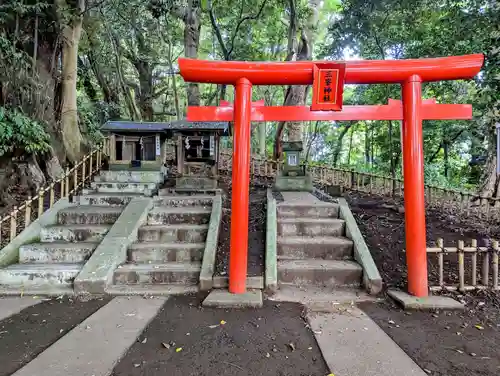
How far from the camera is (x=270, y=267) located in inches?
176

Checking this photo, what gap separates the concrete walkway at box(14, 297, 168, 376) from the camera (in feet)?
8.14

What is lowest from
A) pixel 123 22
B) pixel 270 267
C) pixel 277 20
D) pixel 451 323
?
pixel 451 323

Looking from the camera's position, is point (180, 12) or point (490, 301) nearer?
point (490, 301)

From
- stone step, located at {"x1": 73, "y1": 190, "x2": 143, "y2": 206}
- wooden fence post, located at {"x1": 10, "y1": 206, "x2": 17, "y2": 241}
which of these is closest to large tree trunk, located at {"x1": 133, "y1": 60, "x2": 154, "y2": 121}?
stone step, located at {"x1": 73, "y1": 190, "x2": 143, "y2": 206}

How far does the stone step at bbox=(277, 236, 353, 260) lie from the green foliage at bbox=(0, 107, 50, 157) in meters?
6.07

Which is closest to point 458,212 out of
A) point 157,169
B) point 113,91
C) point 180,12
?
point 157,169

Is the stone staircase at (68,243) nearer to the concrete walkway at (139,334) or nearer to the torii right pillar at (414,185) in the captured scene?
the concrete walkway at (139,334)

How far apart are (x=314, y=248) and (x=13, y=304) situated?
14.5 feet

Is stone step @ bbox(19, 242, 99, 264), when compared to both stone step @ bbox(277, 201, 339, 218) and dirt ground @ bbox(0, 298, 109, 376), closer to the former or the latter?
dirt ground @ bbox(0, 298, 109, 376)

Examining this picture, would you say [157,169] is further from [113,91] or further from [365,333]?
[113,91]

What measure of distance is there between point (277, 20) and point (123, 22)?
7067 millimetres

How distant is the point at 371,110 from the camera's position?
14.3 feet

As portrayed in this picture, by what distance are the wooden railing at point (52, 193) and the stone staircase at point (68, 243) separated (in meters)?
0.33

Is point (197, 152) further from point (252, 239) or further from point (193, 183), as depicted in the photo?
point (252, 239)
